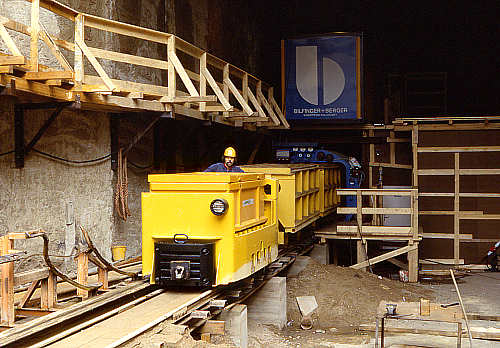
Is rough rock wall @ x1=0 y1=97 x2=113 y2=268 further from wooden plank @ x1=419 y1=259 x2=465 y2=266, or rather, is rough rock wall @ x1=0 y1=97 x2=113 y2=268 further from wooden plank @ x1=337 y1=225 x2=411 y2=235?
wooden plank @ x1=419 y1=259 x2=465 y2=266

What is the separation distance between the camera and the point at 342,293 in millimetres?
13000

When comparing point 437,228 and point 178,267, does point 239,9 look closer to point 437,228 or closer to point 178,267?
point 437,228

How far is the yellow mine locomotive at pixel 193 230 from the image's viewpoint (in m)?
8.20

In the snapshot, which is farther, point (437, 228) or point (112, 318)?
point (437, 228)

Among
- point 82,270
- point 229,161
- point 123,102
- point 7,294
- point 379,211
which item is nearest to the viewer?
point 7,294

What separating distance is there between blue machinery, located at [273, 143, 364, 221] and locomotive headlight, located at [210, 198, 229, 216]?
9.43 meters

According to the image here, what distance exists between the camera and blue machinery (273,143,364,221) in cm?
1747

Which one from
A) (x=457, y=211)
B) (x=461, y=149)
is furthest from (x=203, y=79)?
(x=457, y=211)

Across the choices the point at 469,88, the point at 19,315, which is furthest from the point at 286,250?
the point at 469,88

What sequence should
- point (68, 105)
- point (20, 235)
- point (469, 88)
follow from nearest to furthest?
1. point (20, 235)
2. point (68, 105)
3. point (469, 88)

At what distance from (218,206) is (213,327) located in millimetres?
1489

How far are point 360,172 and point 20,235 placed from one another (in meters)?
12.6

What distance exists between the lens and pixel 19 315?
7215 mm

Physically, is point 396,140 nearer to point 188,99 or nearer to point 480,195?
point 480,195
